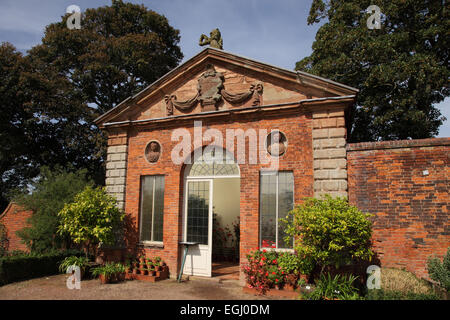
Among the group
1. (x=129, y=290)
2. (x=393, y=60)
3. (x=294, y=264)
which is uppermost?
(x=393, y=60)

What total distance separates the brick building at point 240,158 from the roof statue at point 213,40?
1.76ft

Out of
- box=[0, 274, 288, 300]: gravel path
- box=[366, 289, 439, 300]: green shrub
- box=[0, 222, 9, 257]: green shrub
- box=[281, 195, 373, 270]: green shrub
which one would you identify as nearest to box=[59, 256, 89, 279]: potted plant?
box=[0, 274, 288, 300]: gravel path

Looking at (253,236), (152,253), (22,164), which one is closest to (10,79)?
(22,164)

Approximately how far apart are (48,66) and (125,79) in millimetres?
4179

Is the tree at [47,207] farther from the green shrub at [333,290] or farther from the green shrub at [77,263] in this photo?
the green shrub at [333,290]

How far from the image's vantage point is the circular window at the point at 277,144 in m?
8.61

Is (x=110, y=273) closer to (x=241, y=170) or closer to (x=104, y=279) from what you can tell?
(x=104, y=279)

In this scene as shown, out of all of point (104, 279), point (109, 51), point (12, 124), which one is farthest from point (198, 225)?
point (109, 51)

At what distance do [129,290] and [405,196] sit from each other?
6.91 m

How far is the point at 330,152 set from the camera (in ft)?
26.3

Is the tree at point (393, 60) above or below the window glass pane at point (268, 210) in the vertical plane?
above

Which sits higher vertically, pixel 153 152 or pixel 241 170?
pixel 153 152

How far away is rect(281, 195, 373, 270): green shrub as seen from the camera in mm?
6605
